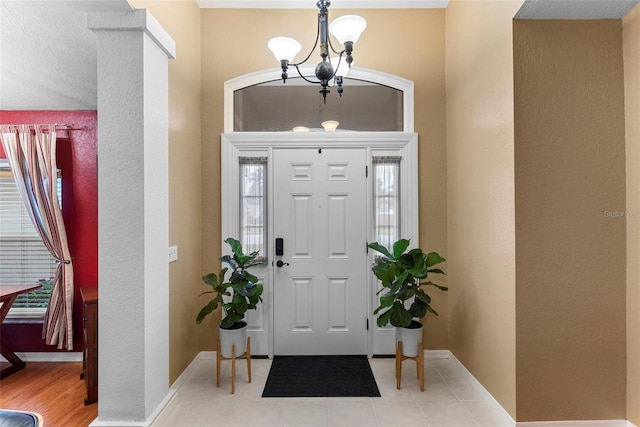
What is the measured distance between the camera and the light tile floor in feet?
7.71

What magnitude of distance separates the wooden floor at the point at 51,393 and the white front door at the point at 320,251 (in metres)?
1.59

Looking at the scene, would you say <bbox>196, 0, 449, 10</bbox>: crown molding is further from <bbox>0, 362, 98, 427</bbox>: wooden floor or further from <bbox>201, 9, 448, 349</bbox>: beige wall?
<bbox>0, 362, 98, 427</bbox>: wooden floor

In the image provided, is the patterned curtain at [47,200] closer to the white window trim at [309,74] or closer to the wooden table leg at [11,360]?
the wooden table leg at [11,360]

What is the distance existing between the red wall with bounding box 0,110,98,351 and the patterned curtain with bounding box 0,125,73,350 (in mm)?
99

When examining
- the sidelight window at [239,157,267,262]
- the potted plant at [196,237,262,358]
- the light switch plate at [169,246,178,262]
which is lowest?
the potted plant at [196,237,262,358]

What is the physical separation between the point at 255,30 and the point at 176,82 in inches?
42.2

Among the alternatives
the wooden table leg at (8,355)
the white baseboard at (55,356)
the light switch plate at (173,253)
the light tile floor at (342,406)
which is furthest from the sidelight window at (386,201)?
the wooden table leg at (8,355)

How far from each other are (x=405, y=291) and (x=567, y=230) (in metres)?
1.15

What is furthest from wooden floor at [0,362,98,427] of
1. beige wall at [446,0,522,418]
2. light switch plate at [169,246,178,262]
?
beige wall at [446,0,522,418]

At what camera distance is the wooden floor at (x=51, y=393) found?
2.47 m

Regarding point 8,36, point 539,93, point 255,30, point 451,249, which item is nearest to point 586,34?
point 539,93

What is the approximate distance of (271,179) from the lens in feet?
11.1

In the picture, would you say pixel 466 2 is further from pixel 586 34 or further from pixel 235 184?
pixel 235 184

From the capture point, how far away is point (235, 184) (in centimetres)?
336
